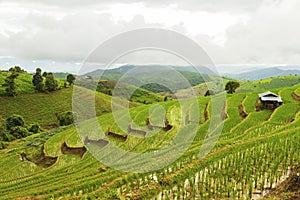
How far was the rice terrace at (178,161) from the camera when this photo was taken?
978 cm

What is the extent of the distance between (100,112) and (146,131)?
4152 centimetres

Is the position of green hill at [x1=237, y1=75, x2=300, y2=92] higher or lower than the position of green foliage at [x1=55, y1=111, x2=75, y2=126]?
higher

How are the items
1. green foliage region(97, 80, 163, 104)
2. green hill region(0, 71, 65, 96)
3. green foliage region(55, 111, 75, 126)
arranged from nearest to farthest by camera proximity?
green foliage region(55, 111, 75, 126)
green hill region(0, 71, 65, 96)
green foliage region(97, 80, 163, 104)

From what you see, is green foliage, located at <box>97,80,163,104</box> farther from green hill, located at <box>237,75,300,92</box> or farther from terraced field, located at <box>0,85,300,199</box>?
terraced field, located at <box>0,85,300,199</box>

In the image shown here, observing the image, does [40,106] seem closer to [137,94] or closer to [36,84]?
[36,84]

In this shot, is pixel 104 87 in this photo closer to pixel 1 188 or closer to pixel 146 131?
pixel 146 131

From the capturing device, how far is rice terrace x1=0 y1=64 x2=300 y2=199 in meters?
9.78

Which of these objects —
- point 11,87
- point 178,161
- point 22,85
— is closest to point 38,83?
point 22,85

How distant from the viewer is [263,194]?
358 inches

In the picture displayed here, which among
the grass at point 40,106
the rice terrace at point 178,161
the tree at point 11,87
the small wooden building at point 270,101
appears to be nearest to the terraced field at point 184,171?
the rice terrace at point 178,161

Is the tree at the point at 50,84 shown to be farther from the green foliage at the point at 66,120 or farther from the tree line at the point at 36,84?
the green foliage at the point at 66,120

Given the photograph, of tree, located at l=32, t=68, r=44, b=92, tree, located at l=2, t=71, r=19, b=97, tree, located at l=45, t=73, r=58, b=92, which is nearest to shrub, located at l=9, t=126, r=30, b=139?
tree, located at l=2, t=71, r=19, b=97

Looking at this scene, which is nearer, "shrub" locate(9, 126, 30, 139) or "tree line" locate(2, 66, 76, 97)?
"shrub" locate(9, 126, 30, 139)

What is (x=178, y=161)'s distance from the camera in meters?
13.1
